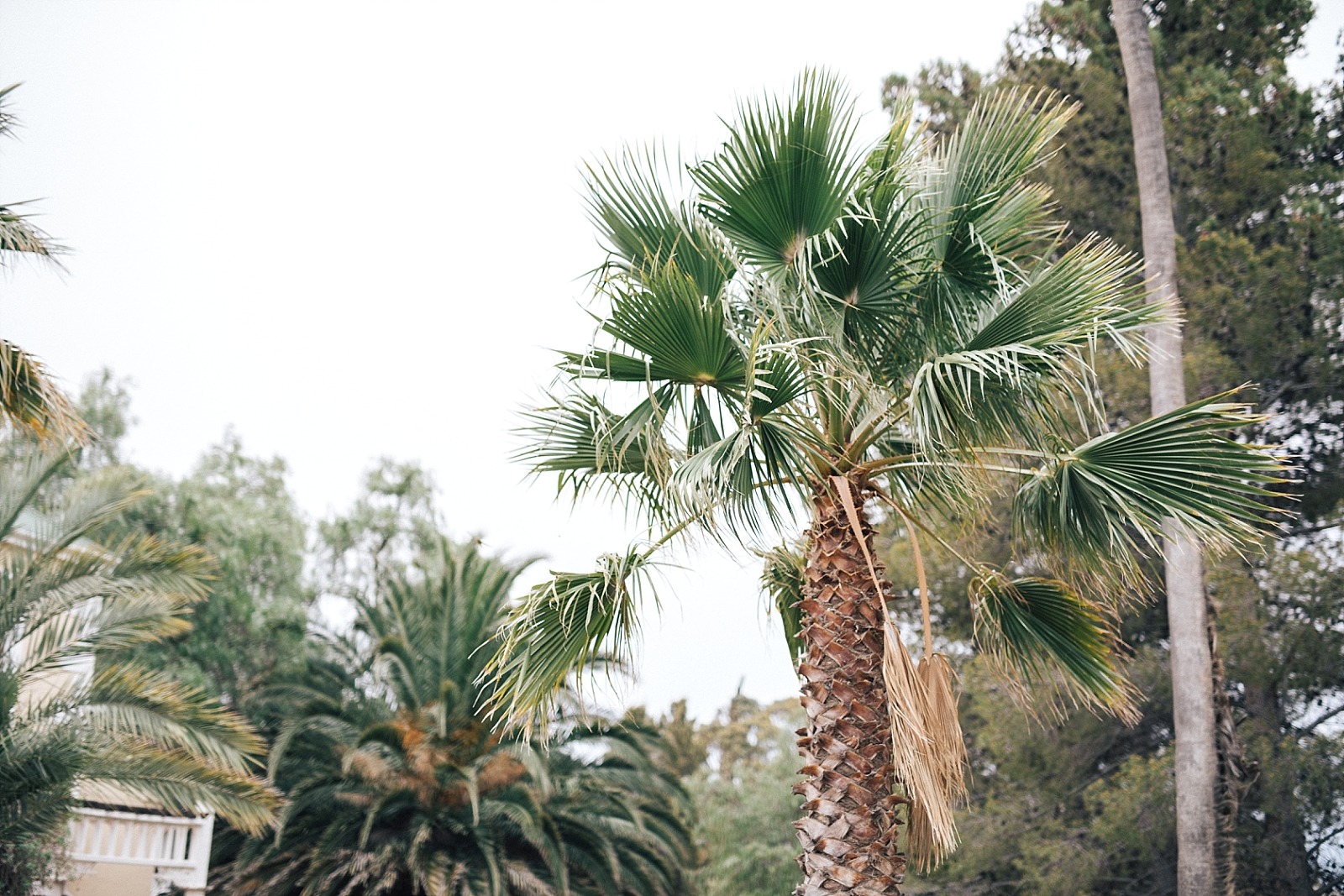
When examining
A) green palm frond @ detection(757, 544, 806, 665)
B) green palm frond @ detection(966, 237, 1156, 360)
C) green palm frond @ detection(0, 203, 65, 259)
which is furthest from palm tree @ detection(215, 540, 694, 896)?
green palm frond @ detection(966, 237, 1156, 360)

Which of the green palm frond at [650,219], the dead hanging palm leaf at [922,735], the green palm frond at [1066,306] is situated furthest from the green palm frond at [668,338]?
the green palm frond at [1066,306]

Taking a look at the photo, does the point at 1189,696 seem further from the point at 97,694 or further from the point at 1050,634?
the point at 97,694

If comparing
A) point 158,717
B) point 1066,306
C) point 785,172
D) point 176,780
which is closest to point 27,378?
point 158,717

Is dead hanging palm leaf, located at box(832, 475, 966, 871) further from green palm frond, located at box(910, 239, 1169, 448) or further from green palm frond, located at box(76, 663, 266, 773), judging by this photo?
green palm frond, located at box(76, 663, 266, 773)

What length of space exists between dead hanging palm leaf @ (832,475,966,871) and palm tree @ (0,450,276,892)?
781cm

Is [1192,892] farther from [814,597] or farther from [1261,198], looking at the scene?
[1261,198]

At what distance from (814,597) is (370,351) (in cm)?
4284

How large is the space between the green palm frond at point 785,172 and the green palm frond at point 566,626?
6.23 feet

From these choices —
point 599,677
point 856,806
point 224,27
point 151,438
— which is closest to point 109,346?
point 151,438

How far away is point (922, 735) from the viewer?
495cm

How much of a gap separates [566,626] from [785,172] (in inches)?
106

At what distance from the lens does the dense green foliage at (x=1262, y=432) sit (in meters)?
12.0

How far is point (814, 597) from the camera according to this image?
5.63m

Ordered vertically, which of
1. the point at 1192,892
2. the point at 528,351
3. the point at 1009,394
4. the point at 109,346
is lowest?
the point at 1192,892
